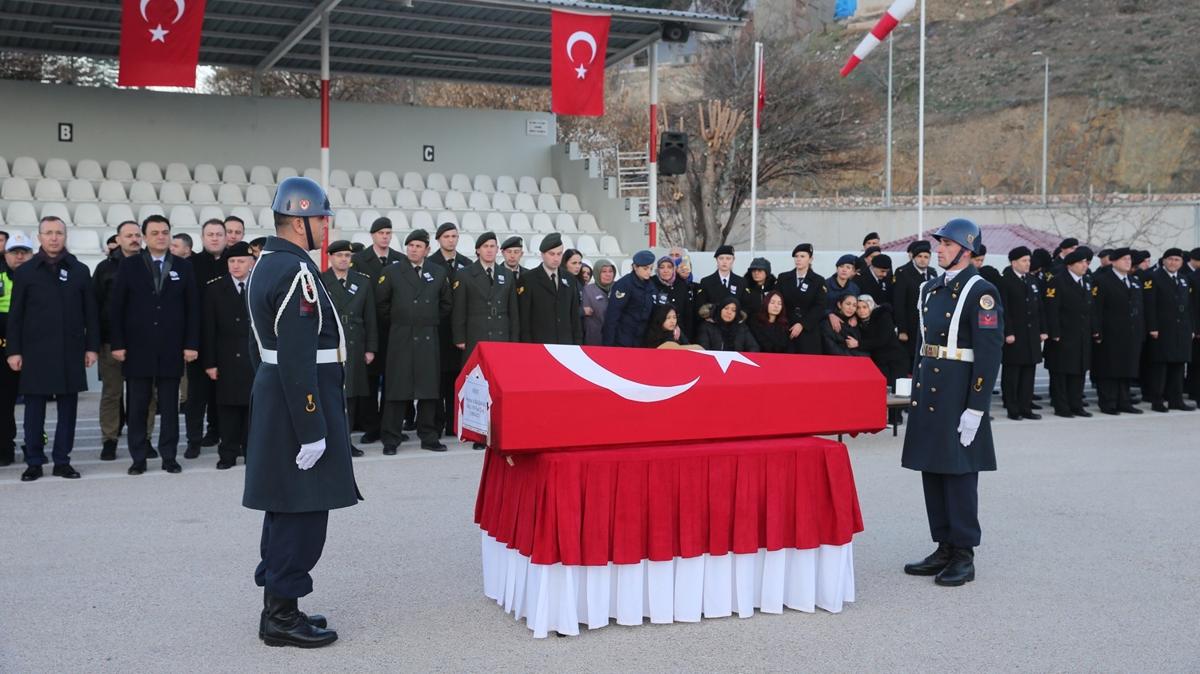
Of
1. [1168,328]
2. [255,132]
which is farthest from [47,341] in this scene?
[255,132]

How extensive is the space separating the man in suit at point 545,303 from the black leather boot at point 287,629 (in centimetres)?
607

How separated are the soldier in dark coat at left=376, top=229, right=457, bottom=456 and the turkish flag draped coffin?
4.48 meters

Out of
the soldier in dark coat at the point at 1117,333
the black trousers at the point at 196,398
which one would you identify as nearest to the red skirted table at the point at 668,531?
the black trousers at the point at 196,398

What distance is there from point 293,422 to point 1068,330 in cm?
1094

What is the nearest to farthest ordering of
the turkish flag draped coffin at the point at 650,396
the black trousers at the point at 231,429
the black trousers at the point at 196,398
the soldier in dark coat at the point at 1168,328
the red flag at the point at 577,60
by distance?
the turkish flag draped coffin at the point at 650,396 → the black trousers at the point at 231,429 → the black trousers at the point at 196,398 → the soldier in dark coat at the point at 1168,328 → the red flag at the point at 577,60

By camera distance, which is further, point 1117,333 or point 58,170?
point 58,170

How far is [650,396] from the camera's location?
5199 mm

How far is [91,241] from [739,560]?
1271 cm

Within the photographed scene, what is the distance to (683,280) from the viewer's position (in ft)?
39.5

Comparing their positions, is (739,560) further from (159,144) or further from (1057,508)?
(159,144)

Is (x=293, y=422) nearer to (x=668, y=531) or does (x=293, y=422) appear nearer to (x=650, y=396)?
(x=650, y=396)

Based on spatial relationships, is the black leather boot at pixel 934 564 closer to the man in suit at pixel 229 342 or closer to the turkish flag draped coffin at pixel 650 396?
the turkish flag draped coffin at pixel 650 396

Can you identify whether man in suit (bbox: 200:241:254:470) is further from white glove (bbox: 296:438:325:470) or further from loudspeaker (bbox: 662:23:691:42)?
loudspeaker (bbox: 662:23:691:42)

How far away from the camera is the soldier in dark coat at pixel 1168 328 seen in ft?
45.5
